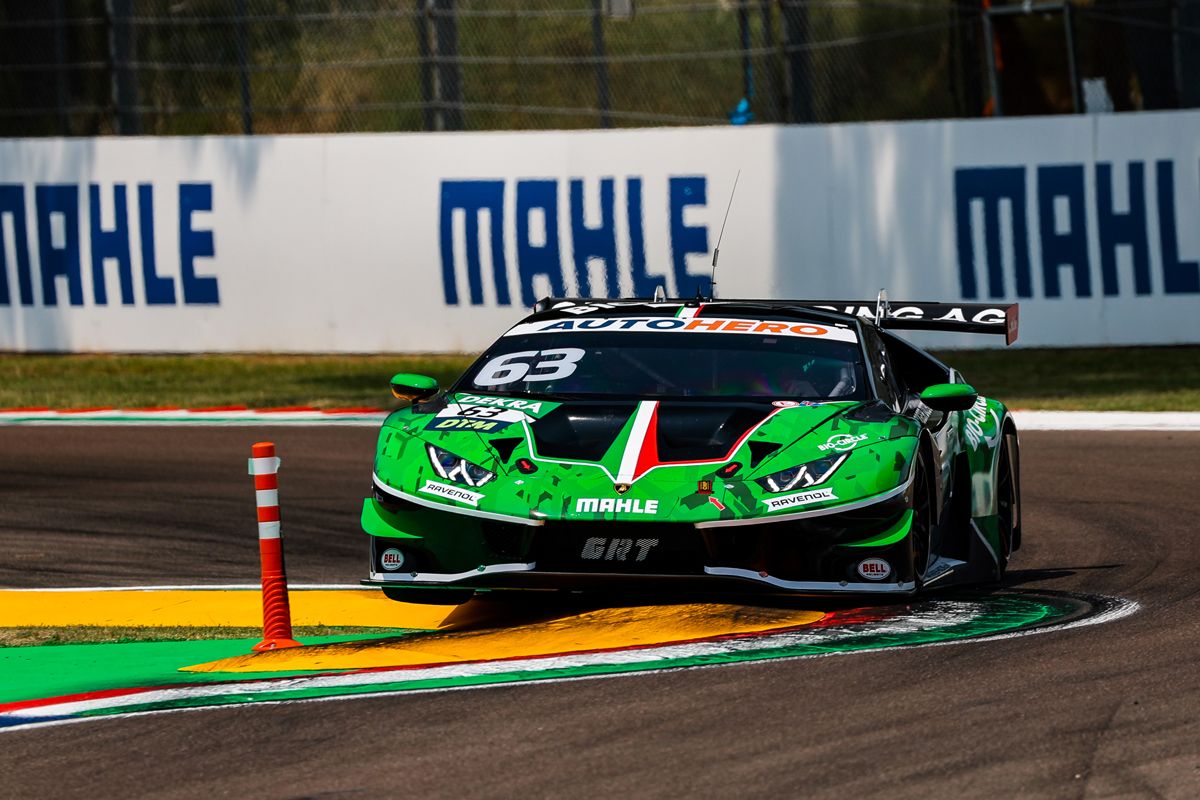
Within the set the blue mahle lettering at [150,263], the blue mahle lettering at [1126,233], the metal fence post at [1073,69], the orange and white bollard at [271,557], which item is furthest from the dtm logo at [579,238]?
the orange and white bollard at [271,557]

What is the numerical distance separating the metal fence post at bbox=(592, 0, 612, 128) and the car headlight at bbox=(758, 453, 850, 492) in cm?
1522

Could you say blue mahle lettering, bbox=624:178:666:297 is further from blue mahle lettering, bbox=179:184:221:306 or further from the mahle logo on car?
the mahle logo on car

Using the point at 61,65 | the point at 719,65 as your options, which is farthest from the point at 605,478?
the point at 719,65

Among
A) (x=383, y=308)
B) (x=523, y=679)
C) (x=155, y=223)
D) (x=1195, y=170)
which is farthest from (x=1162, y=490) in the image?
(x=155, y=223)

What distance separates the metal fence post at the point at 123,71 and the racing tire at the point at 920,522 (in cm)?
1781

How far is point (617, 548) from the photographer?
24.3ft

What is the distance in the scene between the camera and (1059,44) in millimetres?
23375

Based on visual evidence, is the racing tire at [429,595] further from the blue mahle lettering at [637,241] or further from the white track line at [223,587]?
the blue mahle lettering at [637,241]

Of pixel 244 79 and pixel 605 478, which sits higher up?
pixel 244 79

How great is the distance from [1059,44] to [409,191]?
7.56m

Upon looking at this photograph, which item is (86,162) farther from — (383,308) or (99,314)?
(383,308)

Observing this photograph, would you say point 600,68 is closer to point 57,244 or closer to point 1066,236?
point 1066,236

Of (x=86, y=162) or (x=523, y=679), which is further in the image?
(x=86, y=162)

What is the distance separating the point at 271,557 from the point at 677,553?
1.57 metres
